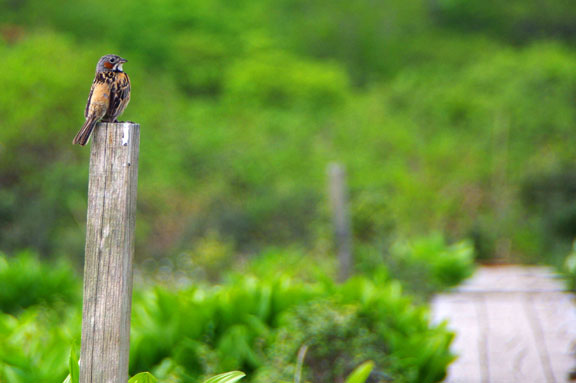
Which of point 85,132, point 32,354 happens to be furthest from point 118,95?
point 32,354

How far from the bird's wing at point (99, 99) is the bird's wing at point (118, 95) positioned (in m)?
0.02

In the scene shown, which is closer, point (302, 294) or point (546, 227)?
point (302, 294)

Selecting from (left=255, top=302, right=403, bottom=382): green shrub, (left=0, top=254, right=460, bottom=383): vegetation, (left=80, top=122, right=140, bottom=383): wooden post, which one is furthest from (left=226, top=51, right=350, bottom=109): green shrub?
(left=80, top=122, right=140, bottom=383): wooden post

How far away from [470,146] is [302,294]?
8983 millimetres

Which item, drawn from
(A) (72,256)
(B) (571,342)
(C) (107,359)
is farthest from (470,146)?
(C) (107,359)

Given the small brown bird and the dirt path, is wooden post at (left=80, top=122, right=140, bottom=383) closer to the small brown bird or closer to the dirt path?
the small brown bird

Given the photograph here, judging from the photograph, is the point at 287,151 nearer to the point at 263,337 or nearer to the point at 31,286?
the point at 31,286

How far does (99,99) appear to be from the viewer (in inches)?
76.4

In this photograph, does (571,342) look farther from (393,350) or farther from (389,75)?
(389,75)

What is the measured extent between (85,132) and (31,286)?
3.81 meters

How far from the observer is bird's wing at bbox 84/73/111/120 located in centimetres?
191

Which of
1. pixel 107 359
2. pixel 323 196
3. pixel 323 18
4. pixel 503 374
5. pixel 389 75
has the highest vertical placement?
pixel 323 18

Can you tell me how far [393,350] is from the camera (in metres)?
3.27

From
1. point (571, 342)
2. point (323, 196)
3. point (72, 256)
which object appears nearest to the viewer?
point (571, 342)
